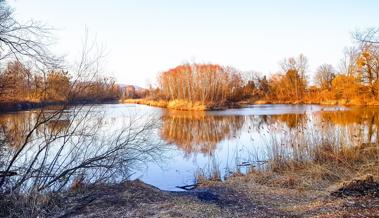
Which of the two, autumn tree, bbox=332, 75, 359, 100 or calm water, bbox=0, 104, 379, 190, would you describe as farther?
autumn tree, bbox=332, 75, 359, 100

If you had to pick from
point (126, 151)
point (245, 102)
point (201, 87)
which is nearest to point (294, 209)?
point (126, 151)

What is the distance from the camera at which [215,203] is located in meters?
6.42

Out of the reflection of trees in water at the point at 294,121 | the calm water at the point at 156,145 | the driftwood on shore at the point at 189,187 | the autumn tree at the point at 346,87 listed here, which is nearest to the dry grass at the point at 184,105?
the autumn tree at the point at 346,87

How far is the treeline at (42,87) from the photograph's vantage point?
722 cm

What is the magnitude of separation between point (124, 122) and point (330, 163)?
551cm

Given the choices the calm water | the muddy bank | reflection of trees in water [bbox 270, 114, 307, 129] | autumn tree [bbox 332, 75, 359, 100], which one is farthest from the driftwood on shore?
autumn tree [bbox 332, 75, 359, 100]

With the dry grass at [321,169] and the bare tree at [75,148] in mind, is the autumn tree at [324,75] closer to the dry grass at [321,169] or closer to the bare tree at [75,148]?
the dry grass at [321,169]

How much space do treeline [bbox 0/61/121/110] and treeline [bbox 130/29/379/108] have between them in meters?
19.0

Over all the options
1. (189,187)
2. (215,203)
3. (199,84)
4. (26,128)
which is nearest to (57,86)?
(26,128)

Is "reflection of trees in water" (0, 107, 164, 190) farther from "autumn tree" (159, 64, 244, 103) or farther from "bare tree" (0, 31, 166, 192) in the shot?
"autumn tree" (159, 64, 244, 103)

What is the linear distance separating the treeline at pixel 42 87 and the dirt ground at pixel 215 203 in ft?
6.60

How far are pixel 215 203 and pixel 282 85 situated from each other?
5343 cm

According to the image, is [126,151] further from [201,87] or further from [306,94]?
[306,94]

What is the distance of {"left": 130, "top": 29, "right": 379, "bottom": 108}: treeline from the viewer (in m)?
36.4
